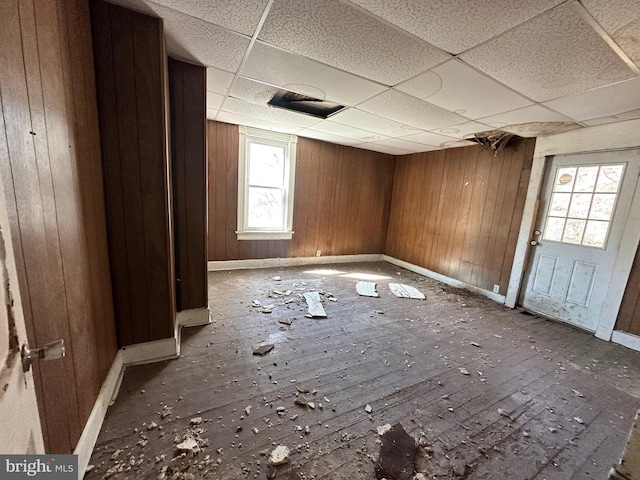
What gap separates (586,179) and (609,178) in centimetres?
19

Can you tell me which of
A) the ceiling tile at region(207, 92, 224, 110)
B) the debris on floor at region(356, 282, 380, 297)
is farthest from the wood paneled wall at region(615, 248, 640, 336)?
the ceiling tile at region(207, 92, 224, 110)

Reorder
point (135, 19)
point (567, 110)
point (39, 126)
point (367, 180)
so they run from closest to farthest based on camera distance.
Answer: point (39, 126)
point (135, 19)
point (567, 110)
point (367, 180)

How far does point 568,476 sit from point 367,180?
4705mm

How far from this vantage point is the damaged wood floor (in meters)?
1.33

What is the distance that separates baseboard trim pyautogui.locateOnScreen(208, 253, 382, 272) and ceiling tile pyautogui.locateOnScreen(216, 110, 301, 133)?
2190 mm

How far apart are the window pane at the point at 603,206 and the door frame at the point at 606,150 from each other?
0.53 ft

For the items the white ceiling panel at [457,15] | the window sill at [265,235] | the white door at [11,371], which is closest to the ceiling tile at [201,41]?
the white ceiling panel at [457,15]

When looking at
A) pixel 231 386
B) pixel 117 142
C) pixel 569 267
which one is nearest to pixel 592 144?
pixel 569 267

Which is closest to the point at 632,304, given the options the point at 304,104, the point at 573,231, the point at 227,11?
the point at 573,231

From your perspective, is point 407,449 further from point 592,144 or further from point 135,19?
point 592,144

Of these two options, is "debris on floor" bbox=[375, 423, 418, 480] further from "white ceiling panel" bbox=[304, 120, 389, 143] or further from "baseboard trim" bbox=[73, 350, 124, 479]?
"white ceiling panel" bbox=[304, 120, 389, 143]

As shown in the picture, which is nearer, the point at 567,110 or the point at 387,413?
the point at 387,413

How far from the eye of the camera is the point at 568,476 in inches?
52.7

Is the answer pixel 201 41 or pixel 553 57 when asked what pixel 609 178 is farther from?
pixel 201 41
